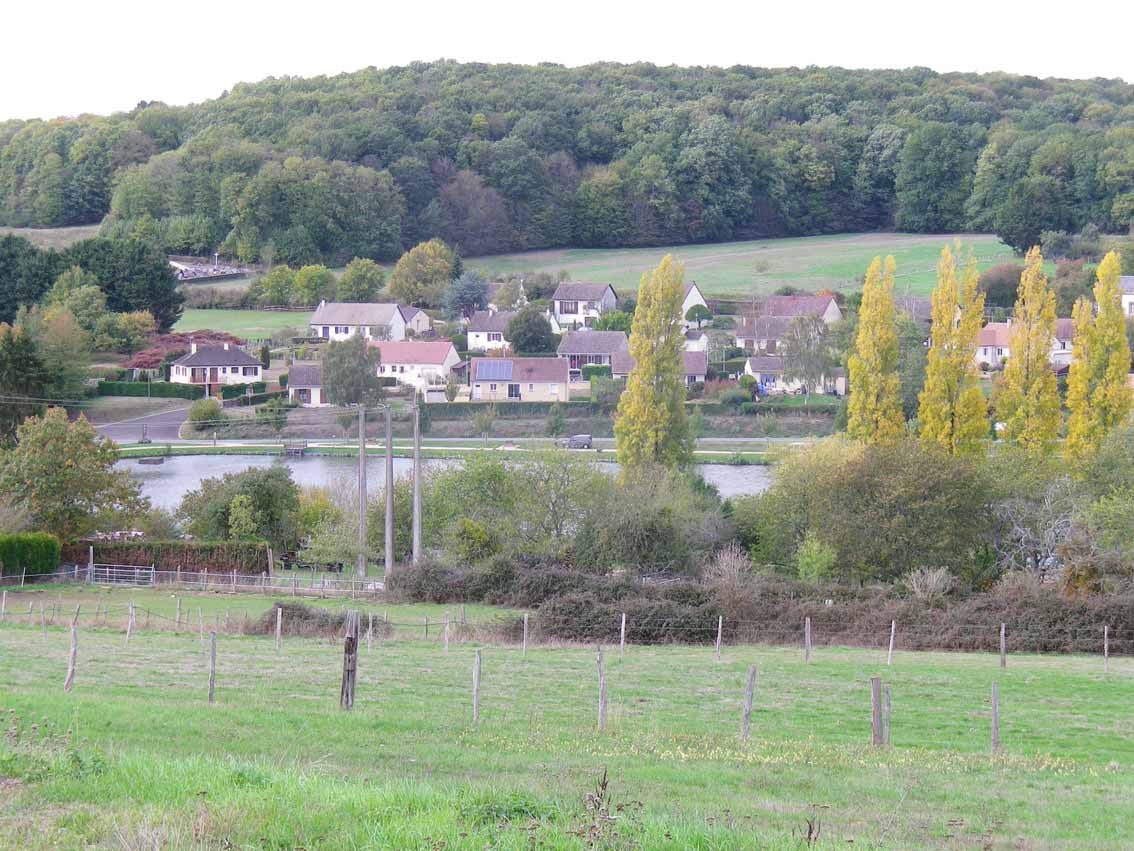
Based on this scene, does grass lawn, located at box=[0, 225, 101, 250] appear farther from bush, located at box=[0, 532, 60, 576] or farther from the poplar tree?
the poplar tree

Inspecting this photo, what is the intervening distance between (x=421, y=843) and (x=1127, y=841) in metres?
5.29

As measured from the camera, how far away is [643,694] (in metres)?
18.1

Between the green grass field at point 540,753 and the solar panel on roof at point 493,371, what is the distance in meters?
53.5

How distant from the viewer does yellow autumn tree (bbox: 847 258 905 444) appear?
4344cm

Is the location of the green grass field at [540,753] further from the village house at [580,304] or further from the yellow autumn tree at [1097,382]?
the village house at [580,304]

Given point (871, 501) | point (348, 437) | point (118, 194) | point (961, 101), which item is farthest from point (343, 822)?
point (961, 101)

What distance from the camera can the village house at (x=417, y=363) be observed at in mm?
80125

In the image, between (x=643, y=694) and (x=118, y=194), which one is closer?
(x=643, y=694)

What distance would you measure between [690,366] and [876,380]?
111 ft

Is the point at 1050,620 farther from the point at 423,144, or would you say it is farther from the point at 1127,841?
the point at 423,144

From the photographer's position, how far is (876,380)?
43594mm

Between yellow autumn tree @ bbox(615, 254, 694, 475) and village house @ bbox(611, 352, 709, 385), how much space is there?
28.1 meters

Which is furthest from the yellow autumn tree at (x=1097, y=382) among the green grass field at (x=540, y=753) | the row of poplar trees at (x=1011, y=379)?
the green grass field at (x=540, y=753)

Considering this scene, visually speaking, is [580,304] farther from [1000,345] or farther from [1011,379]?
[1011,379]
